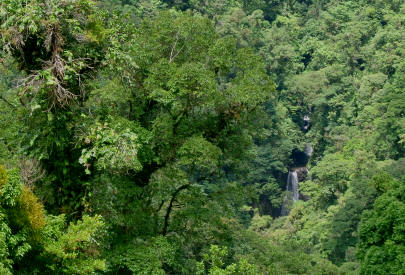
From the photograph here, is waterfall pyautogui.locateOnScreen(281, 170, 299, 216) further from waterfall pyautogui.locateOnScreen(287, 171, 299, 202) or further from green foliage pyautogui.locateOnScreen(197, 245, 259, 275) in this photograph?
green foliage pyautogui.locateOnScreen(197, 245, 259, 275)

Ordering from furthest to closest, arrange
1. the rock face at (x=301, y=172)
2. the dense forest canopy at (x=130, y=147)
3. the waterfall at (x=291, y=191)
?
the rock face at (x=301, y=172) < the waterfall at (x=291, y=191) < the dense forest canopy at (x=130, y=147)

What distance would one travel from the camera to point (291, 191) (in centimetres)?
3284

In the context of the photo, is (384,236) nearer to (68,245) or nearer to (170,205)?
(170,205)

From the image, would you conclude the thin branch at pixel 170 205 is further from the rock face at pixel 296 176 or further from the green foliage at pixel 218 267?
the rock face at pixel 296 176

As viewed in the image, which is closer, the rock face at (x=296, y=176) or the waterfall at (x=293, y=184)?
the rock face at (x=296, y=176)

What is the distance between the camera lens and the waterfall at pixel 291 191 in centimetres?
3148

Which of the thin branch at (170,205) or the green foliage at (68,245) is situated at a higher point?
the green foliage at (68,245)

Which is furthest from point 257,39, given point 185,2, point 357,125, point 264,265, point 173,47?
point 173,47

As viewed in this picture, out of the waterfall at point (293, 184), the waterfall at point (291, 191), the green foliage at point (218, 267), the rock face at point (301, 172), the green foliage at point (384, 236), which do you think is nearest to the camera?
the green foliage at point (218, 267)

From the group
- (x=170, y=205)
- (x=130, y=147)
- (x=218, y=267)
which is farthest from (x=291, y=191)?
(x=130, y=147)

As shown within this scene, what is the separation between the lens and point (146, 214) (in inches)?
348

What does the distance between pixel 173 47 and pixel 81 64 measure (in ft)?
12.3

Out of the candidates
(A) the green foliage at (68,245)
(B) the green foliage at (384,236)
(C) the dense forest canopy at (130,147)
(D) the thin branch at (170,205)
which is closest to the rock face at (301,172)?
(C) the dense forest canopy at (130,147)

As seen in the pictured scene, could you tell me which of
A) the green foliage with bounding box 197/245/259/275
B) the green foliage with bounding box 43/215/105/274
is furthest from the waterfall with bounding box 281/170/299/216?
the green foliage with bounding box 43/215/105/274
